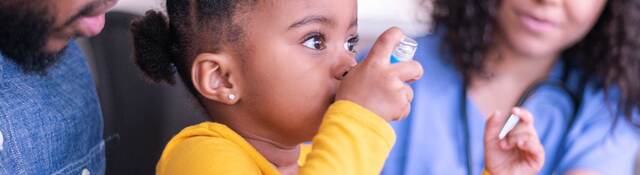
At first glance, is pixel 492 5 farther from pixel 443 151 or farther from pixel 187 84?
pixel 187 84

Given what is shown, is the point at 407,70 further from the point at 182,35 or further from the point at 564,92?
the point at 564,92

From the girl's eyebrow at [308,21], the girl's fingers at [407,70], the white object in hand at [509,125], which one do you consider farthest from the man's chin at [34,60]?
the white object in hand at [509,125]

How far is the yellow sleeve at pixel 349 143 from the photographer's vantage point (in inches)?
28.4

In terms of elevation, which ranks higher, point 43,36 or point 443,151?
point 43,36

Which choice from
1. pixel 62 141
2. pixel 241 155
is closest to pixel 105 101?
pixel 62 141

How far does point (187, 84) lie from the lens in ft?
3.00

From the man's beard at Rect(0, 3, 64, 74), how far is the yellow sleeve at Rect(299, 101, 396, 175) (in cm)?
39

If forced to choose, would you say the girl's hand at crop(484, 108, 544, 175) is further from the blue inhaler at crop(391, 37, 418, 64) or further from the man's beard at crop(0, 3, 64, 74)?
the man's beard at crop(0, 3, 64, 74)

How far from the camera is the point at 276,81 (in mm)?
821

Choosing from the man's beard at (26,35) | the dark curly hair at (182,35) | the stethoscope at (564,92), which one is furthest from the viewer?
the stethoscope at (564,92)

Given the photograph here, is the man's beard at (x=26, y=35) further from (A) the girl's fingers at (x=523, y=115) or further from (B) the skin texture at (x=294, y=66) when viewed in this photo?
(A) the girl's fingers at (x=523, y=115)

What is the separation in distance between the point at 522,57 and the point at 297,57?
1.58ft

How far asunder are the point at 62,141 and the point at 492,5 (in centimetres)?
62

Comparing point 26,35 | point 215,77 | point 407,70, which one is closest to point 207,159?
point 215,77
